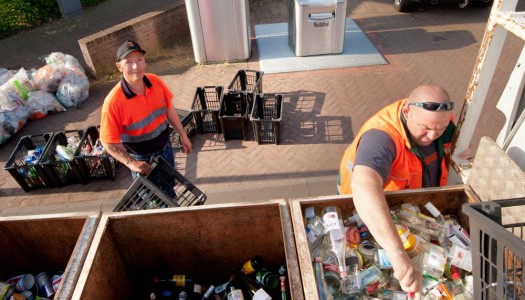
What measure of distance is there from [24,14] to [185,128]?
7268 mm

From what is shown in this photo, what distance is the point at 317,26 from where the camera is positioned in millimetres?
7121

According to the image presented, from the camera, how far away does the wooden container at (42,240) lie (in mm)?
2248

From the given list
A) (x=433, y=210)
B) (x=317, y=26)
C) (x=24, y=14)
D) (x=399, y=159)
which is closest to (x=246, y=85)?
(x=317, y=26)

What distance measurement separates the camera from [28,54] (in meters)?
8.52

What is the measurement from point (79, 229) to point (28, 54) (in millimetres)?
7987

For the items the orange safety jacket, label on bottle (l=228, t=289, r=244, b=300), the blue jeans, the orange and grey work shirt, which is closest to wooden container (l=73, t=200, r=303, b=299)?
label on bottle (l=228, t=289, r=244, b=300)

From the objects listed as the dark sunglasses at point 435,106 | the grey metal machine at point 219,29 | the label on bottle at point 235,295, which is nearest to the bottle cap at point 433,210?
the dark sunglasses at point 435,106

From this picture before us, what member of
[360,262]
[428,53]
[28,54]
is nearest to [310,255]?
[360,262]

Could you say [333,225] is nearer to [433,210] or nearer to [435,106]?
[433,210]

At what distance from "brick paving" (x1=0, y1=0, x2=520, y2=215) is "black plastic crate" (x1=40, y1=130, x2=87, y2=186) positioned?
129mm

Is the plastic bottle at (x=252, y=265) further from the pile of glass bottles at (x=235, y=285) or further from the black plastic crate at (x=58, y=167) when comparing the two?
the black plastic crate at (x=58, y=167)

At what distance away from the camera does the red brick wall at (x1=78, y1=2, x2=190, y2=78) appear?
282 inches

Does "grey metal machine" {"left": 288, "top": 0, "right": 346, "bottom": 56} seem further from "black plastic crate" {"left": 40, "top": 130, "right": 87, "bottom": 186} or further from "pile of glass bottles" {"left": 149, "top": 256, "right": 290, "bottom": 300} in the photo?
"pile of glass bottles" {"left": 149, "top": 256, "right": 290, "bottom": 300}

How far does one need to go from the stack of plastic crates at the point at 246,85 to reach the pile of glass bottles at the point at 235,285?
11.1 feet
